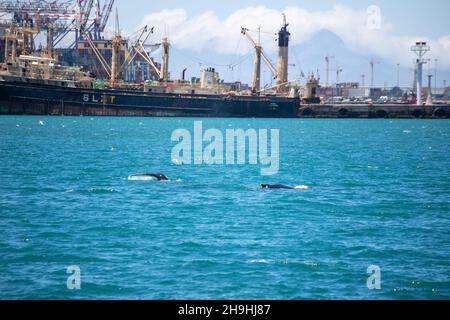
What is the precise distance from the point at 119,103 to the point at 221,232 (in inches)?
5952

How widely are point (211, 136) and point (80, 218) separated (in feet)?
271

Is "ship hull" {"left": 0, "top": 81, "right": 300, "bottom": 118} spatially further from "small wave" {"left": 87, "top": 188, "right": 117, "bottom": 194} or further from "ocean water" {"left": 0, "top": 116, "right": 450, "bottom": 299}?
"small wave" {"left": 87, "top": 188, "right": 117, "bottom": 194}

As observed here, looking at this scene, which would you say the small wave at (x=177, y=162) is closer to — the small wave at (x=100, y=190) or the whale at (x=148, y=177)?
the whale at (x=148, y=177)

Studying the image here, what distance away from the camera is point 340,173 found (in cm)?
6462

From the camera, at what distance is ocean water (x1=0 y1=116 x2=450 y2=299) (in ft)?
87.4

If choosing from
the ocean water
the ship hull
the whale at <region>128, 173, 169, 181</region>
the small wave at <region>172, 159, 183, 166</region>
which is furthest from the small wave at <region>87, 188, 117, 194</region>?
the ship hull

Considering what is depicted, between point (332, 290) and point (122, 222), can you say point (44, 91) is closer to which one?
point (122, 222)

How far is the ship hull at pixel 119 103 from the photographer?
168 meters

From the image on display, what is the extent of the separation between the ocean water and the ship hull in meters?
105

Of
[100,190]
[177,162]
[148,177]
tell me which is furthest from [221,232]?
[177,162]

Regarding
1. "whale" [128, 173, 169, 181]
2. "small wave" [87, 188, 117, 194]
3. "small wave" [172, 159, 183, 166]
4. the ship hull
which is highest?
the ship hull

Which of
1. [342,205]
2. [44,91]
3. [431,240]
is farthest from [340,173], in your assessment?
[44,91]

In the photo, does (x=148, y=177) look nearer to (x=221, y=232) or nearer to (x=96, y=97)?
(x=221, y=232)

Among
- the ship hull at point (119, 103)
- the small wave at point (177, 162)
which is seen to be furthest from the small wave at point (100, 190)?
the ship hull at point (119, 103)
